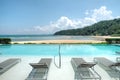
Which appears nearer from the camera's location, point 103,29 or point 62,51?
point 62,51

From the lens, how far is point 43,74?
6125 millimetres

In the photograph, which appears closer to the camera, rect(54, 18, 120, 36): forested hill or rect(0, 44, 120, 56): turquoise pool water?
rect(0, 44, 120, 56): turquoise pool water

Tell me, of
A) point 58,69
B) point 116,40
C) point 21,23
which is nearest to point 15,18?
point 21,23

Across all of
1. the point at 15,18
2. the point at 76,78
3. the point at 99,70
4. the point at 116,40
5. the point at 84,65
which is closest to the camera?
the point at 76,78

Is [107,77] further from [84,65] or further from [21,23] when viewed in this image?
[21,23]

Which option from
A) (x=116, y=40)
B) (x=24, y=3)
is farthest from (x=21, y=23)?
(x=116, y=40)

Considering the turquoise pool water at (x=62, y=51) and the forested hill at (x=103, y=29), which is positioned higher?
the forested hill at (x=103, y=29)

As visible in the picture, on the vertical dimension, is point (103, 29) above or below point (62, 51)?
above

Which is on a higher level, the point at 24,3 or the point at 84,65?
the point at 24,3

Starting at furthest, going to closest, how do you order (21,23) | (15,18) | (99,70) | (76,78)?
(21,23), (15,18), (99,70), (76,78)

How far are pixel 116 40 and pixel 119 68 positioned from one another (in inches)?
494

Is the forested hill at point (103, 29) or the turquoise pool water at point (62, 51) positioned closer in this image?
the turquoise pool water at point (62, 51)

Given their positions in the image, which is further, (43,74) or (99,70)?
(99,70)

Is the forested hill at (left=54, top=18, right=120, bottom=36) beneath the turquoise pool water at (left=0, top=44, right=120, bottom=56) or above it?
above
